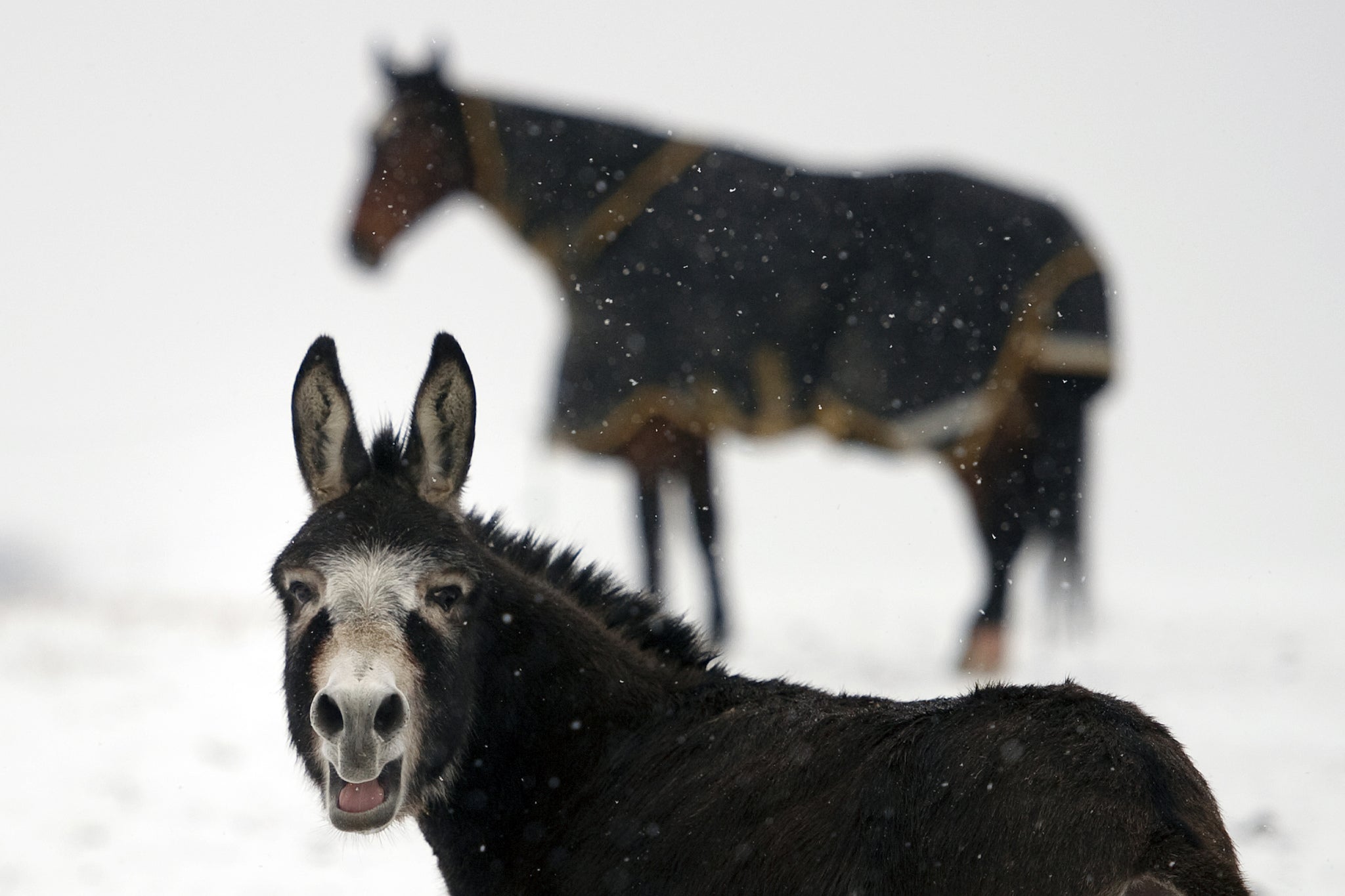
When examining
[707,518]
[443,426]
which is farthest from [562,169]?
[443,426]

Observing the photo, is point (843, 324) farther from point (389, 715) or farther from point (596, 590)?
point (389, 715)

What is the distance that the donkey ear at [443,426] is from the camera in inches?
137

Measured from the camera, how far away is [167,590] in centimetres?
1410

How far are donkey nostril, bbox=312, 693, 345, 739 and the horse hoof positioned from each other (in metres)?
5.93

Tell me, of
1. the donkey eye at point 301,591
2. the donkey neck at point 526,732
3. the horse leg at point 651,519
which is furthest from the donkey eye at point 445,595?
the horse leg at point 651,519

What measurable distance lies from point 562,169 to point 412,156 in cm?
110

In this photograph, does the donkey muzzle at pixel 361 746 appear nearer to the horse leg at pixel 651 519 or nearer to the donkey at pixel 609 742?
the donkey at pixel 609 742

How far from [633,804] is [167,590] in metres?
12.4

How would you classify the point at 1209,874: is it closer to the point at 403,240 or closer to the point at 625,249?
the point at 625,249

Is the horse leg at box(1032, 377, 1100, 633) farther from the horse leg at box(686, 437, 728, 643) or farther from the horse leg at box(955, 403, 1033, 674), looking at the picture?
the horse leg at box(686, 437, 728, 643)

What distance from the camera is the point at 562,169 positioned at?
8.73 meters

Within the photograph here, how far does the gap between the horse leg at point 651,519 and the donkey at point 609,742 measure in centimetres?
497

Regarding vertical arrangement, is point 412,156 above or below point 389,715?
above

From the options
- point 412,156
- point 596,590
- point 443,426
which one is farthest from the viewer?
point 412,156
